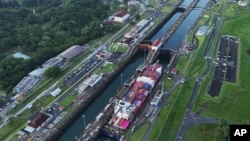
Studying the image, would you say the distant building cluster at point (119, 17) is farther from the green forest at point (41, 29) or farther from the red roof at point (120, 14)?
the green forest at point (41, 29)

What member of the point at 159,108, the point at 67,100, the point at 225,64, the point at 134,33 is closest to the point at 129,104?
the point at 159,108

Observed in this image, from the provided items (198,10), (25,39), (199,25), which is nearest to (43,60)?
(25,39)

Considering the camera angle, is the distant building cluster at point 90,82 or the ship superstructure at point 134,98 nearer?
the ship superstructure at point 134,98

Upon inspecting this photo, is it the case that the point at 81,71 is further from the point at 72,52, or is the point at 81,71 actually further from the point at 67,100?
the point at 67,100

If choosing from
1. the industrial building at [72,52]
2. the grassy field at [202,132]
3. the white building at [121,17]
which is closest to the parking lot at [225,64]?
the grassy field at [202,132]

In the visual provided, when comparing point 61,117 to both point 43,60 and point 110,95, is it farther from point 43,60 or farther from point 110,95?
point 43,60

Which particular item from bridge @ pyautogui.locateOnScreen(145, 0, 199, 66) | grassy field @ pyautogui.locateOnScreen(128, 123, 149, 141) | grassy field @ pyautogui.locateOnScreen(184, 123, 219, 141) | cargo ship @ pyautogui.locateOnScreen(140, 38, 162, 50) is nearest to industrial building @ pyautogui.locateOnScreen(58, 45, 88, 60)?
cargo ship @ pyautogui.locateOnScreen(140, 38, 162, 50)
